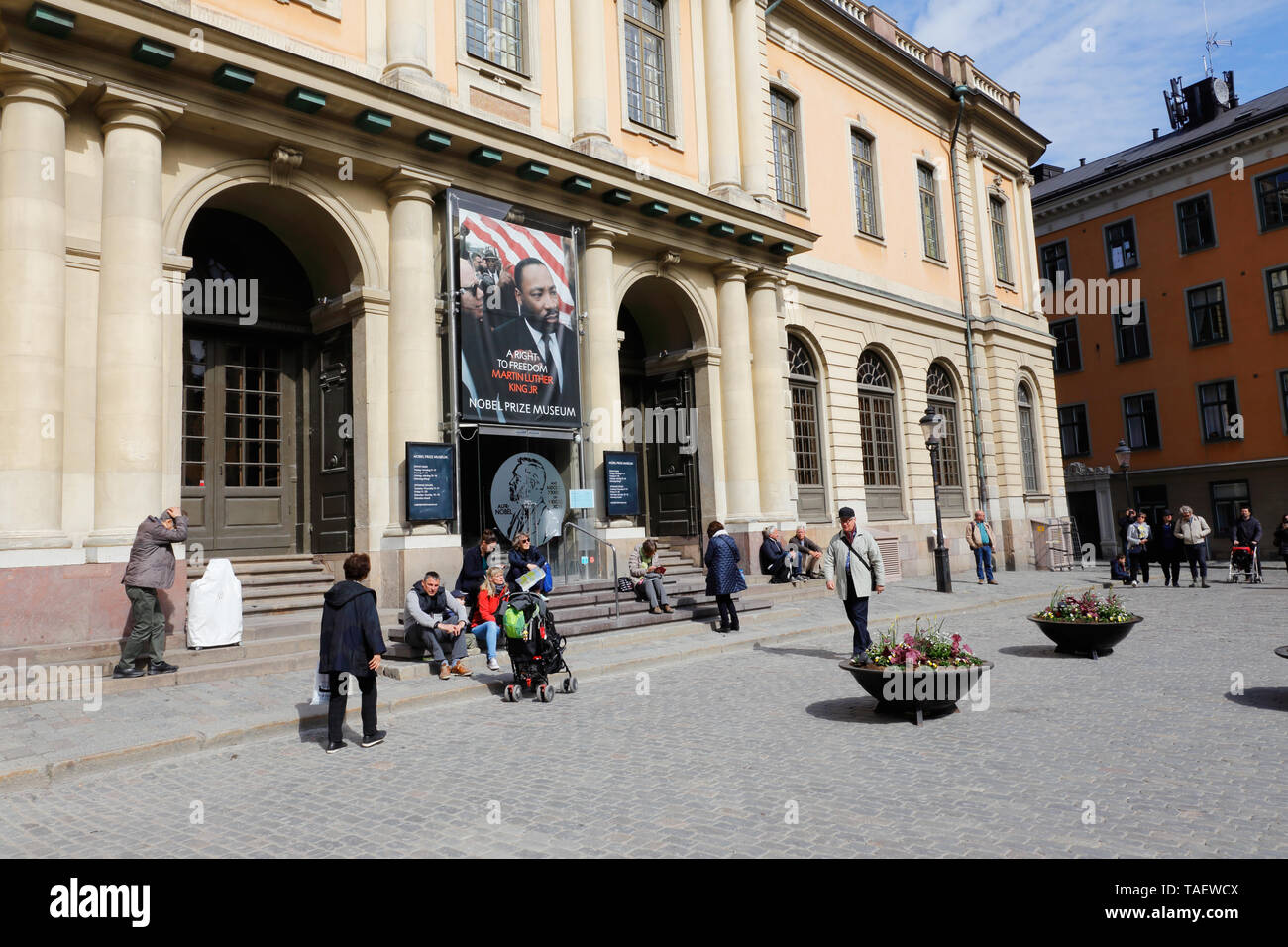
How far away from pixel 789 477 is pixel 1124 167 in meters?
26.1

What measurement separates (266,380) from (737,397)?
9.13 metres

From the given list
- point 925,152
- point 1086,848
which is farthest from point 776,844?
point 925,152

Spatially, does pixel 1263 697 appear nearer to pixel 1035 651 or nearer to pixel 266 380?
pixel 1035 651

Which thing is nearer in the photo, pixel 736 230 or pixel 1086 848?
pixel 1086 848

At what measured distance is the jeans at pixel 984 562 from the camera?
68.8ft

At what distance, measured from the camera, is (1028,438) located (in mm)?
29250

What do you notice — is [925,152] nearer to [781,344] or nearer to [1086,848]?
[781,344]

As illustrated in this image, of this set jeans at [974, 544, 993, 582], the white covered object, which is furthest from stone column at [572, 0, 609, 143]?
jeans at [974, 544, 993, 582]

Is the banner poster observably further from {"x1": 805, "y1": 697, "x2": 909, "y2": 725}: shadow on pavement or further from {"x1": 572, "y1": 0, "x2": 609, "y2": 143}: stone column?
{"x1": 805, "y1": 697, "x2": 909, "y2": 725}: shadow on pavement

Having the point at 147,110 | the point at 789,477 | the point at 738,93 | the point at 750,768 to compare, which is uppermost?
the point at 738,93

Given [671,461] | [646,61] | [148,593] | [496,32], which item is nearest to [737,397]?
[671,461]

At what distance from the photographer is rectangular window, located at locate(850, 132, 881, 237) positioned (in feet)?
78.5

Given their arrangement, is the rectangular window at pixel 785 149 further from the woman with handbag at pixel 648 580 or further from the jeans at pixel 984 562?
the woman with handbag at pixel 648 580
